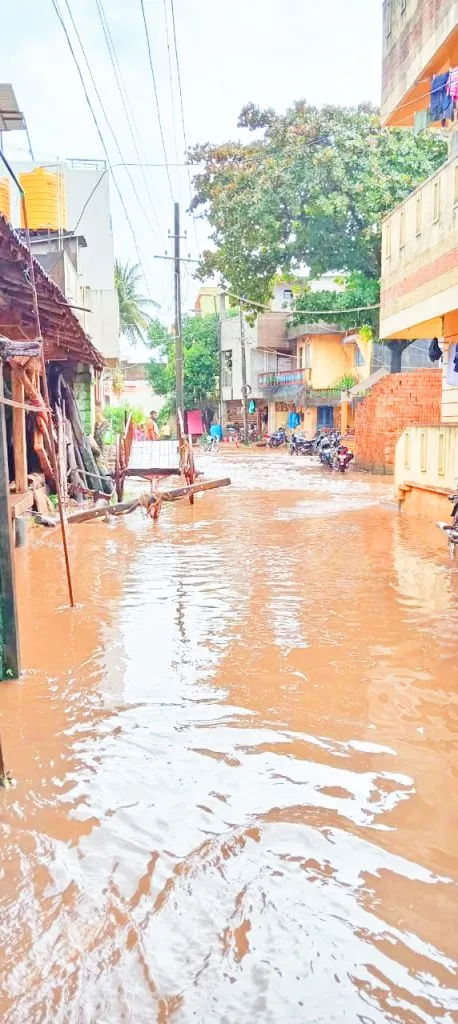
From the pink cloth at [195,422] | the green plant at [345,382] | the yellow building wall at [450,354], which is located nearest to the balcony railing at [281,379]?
the green plant at [345,382]

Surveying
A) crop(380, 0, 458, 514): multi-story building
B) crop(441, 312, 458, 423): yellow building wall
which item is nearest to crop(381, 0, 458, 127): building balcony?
crop(380, 0, 458, 514): multi-story building

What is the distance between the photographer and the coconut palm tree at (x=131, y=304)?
128ft

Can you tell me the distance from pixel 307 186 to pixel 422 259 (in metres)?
13.5

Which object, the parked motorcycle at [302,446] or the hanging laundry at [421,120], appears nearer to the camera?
the hanging laundry at [421,120]

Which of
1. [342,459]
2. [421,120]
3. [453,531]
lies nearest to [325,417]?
[342,459]

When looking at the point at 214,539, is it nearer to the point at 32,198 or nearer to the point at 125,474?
the point at 125,474

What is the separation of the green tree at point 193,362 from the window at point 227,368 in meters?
0.48

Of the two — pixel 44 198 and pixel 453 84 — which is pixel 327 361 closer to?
pixel 44 198

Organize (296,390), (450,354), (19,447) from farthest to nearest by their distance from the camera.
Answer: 1. (296,390)
2. (450,354)
3. (19,447)

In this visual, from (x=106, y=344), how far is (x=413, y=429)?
39.5 ft

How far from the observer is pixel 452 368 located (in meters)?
14.7

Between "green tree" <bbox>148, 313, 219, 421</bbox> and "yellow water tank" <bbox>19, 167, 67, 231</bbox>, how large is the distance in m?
31.8

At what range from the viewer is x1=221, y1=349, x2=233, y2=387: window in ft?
169

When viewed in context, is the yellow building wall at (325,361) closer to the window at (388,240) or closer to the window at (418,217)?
the window at (388,240)
